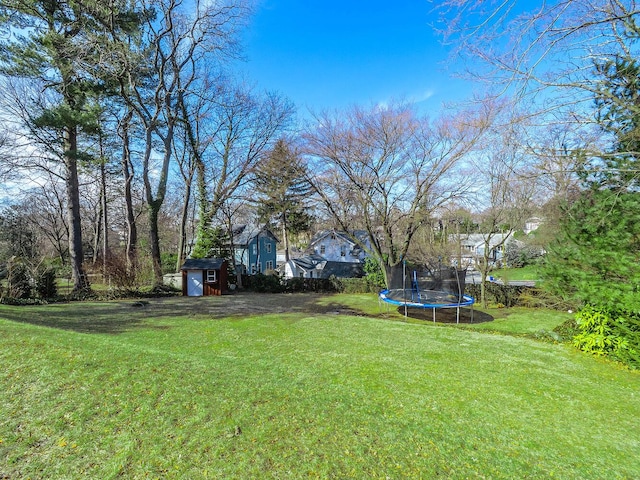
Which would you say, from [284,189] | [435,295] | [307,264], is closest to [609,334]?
[435,295]

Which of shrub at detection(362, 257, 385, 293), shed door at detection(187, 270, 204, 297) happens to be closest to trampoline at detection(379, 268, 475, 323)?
shrub at detection(362, 257, 385, 293)

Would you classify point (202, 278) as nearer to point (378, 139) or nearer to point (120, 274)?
point (120, 274)

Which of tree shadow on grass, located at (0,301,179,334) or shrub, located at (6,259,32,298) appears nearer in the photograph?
tree shadow on grass, located at (0,301,179,334)

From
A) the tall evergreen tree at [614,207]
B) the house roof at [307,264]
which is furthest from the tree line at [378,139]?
the house roof at [307,264]

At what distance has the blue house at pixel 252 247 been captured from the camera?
2461cm

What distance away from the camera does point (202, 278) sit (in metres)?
15.5

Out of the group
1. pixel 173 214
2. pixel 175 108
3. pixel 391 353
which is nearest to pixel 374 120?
pixel 391 353

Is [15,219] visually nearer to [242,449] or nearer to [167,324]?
[167,324]

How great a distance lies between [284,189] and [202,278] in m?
6.60

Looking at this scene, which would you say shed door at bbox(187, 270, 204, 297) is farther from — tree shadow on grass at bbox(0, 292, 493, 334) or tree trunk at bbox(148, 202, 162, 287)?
tree shadow on grass at bbox(0, 292, 493, 334)

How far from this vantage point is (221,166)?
20000 mm

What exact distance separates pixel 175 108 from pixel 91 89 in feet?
15.4

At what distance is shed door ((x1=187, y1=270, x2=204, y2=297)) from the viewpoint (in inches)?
604

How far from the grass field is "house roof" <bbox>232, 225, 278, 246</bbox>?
61.4ft
